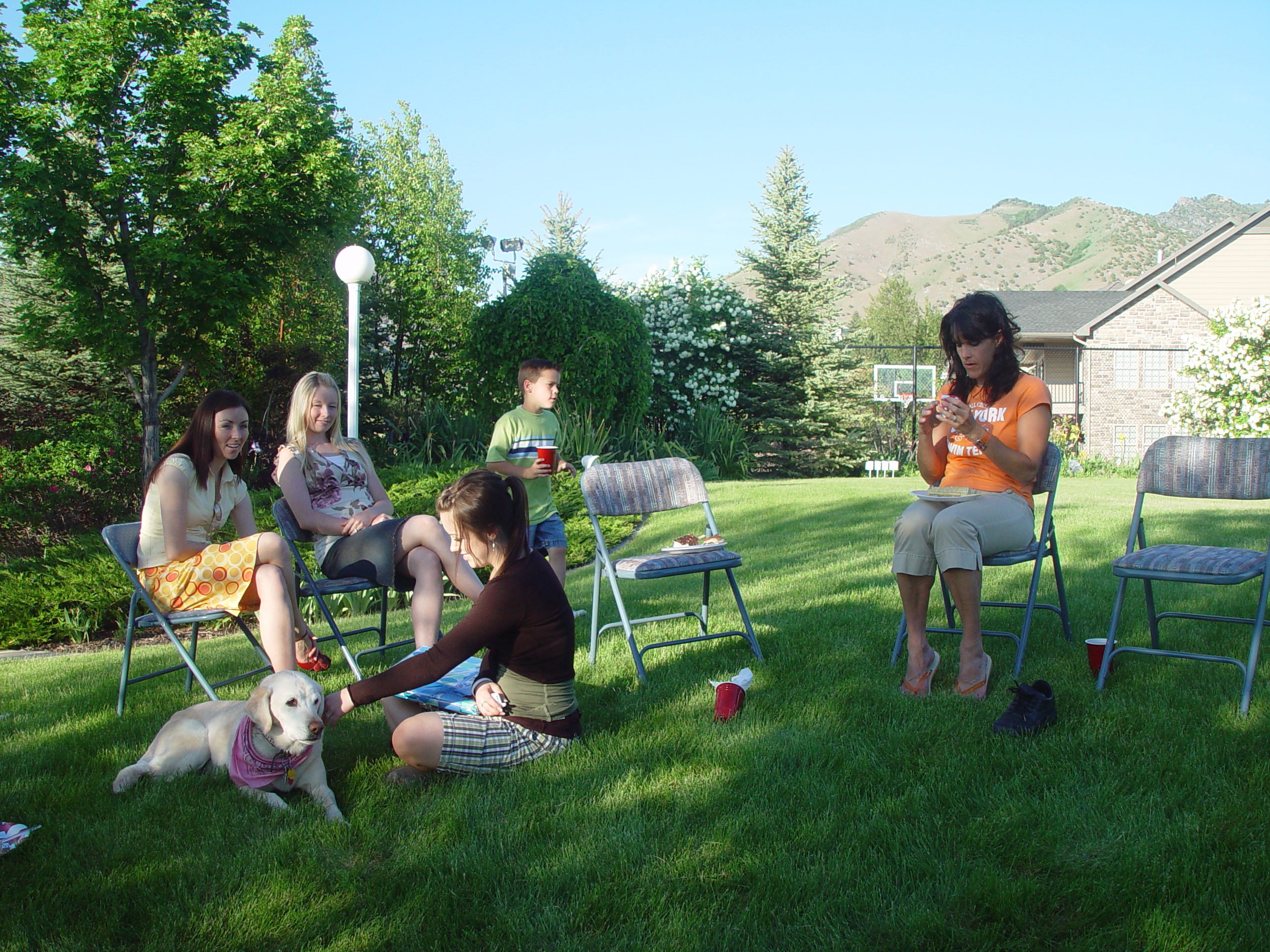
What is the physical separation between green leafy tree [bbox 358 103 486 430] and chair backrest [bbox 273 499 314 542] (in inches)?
506

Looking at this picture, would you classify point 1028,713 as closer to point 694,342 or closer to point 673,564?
point 673,564

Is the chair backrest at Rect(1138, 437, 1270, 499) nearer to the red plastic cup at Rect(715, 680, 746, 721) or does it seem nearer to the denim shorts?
the red plastic cup at Rect(715, 680, 746, 721)

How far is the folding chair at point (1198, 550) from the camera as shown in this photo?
3475 millimetres

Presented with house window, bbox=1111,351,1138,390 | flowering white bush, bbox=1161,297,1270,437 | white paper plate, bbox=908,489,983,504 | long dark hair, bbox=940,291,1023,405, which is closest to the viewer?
white paper plate, bbox=908,489,983,504

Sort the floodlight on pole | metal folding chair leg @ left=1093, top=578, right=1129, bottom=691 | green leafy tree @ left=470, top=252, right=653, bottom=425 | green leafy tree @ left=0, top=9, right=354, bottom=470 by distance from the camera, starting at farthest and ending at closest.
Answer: green leafy tree @ left=470, top=252, right=653, bottom=425 < green leafy tree @ left=0, top=9, right=354, bottom=470 < the floodlight on pole < metal folding chair leg @ left=1093, top=578, right=1129, bottom=691

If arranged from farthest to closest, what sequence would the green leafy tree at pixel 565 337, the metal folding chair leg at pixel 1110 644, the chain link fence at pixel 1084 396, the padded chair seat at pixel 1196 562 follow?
the chain link fence at pixel 1084 396
the green leafy tree at pixel 565 337
the metal folding chair leg at pixel 1110 644
the padded chair seat at pixel 1196 562

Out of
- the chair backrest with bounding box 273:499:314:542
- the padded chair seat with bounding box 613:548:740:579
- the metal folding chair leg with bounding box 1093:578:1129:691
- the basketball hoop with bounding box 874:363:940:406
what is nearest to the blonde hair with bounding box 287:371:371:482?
the chair backrest with bounding box 273:499:314:542

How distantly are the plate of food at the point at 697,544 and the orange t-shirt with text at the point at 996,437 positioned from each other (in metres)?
1.09

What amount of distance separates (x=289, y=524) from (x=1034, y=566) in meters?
3.59

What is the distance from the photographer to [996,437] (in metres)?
3.95

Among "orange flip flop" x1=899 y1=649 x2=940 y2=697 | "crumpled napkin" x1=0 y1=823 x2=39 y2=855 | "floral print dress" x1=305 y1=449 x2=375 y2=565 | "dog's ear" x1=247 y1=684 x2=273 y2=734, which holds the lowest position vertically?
"crumpled napkin" x1=0 y1=823 x2=39 y2=855

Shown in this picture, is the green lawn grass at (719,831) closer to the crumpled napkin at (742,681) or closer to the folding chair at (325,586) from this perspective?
the crumpled napkin at (742,681)

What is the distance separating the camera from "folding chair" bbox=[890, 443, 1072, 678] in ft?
12.8

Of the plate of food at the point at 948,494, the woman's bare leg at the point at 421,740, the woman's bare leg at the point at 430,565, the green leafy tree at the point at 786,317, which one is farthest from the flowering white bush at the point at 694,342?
the woman's bare leg at the point at 421,740
